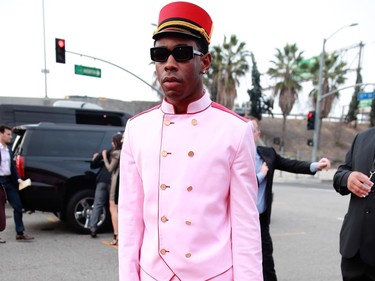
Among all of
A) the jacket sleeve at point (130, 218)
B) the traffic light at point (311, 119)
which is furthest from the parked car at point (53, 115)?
the traffic light at point (311, 119)

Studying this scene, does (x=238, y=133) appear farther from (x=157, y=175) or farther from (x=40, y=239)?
(x=40, y=239)

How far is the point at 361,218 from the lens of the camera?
8.14ft

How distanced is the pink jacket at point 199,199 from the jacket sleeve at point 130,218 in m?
0.01

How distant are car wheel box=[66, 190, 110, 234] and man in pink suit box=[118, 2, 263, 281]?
17.7 feet

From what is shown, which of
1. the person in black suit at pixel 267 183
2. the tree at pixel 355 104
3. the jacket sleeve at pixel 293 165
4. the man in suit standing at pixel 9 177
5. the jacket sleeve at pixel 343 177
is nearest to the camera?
the jacket sleeve at pixel 343 177

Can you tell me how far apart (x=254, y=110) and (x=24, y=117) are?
A: 31.7 m

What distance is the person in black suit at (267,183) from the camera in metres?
3.72

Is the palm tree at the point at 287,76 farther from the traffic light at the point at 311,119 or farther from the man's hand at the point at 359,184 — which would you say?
the man's hand at the point at 359,184

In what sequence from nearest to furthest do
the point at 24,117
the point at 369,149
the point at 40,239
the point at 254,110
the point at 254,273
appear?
the point at 254,273
the point at 369,149
the point at 40,239
the point at 24,117
the point at 254,110

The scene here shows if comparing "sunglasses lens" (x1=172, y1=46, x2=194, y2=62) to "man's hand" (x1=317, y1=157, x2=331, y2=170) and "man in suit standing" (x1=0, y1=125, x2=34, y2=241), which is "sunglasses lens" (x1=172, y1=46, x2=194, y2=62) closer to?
"man's hand" (x1=317, y1=157, x2=331, y2=170)

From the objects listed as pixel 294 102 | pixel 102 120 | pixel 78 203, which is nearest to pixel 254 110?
pixel 294 102

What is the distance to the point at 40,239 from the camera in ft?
21.0

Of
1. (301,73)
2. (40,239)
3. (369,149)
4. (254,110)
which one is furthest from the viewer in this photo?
(254,110)

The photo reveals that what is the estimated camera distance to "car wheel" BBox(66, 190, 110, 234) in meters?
6.73
